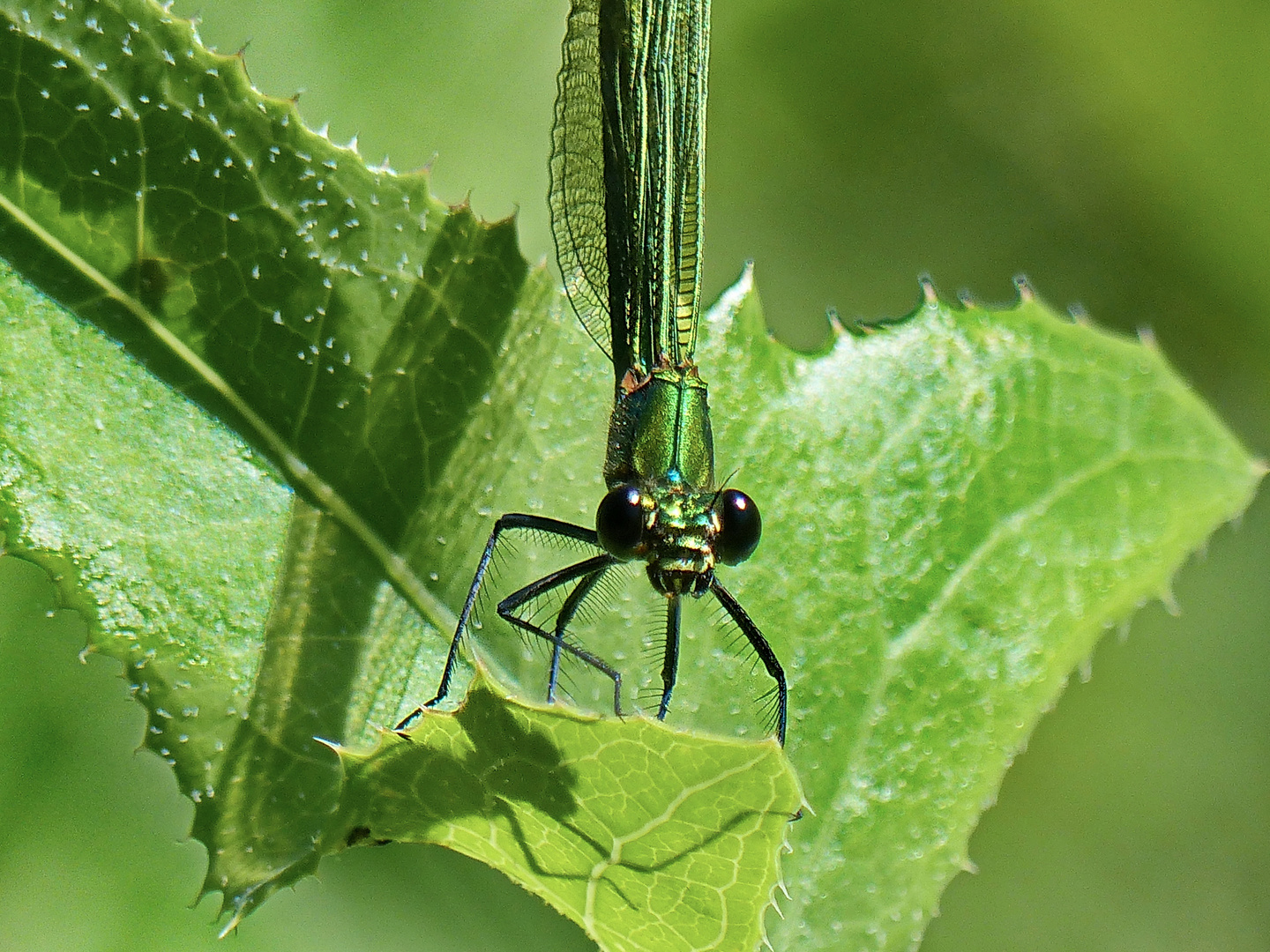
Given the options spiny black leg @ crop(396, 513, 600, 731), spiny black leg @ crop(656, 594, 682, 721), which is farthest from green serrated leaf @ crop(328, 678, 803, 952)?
spiny black leg @ crop(656, 594, 682, 721)

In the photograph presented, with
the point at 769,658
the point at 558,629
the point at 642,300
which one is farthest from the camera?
the point at 642,300

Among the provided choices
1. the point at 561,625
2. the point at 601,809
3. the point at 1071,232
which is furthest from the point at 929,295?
the point at 1071,232

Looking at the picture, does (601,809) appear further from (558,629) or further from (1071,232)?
(1071,232)

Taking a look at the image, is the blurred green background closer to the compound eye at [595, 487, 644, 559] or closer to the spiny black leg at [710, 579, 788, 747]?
the compound eye at [595, 487, 644, 559]

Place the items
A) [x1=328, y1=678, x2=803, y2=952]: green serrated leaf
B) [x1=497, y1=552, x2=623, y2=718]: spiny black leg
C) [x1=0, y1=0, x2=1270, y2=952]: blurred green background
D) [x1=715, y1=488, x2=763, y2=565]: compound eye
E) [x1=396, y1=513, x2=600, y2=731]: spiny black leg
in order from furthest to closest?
[x1=0, y1=0, x2=1270, y2=952]: blurred green background, [x1=715, y1=488, x2=763, y2=565]: compound eye, [x1=497, y1=552, x2=623, y2=718]: spiny black leg, [x1=396, y1=513, x2=600, y2=731]: spiny black leg, [x1=328, y1=678, x2=803, y2=952]: green serrated leaf

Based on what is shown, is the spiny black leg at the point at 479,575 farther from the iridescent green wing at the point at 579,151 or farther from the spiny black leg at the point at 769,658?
the iridescent green wing at the point at 579,151

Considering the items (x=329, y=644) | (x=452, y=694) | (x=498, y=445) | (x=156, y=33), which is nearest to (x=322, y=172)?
(x=156, y=33)

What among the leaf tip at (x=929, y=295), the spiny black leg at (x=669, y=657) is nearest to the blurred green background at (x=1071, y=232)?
the leaf tip at (x=929, y=295)
